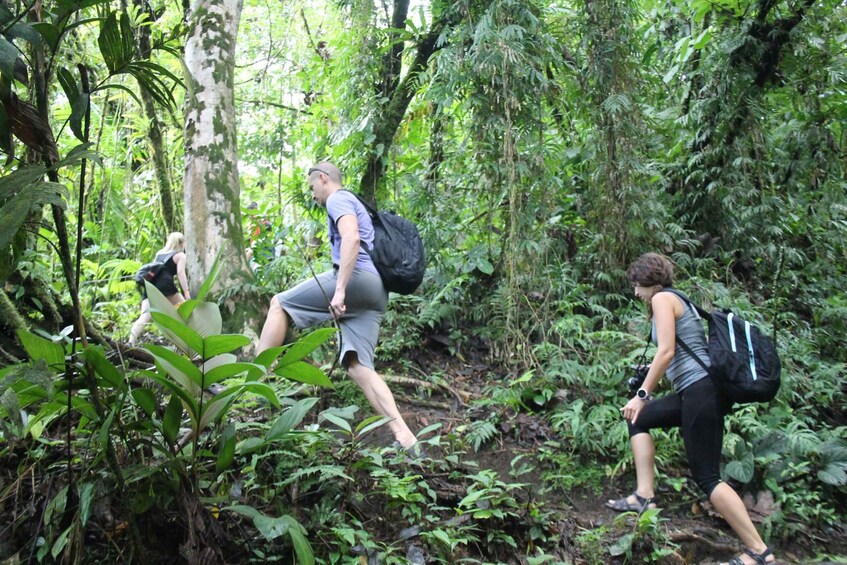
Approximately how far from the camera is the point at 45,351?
2.43 m

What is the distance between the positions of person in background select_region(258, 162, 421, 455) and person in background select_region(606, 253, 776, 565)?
1791 millimetres

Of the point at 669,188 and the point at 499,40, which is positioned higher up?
the point at 499,40

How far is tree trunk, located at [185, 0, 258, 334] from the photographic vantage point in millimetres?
5594

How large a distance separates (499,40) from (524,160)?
123 cm

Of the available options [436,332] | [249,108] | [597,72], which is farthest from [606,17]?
[249,108]

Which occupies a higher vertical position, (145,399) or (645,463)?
(145,399)

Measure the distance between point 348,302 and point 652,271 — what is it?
2.23 meters

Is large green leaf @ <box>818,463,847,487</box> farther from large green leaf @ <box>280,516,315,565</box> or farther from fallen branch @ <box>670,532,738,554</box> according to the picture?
large green leaf @ <box>280,516,315,565</box>

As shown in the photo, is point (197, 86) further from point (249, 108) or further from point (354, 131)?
point (249, 108)

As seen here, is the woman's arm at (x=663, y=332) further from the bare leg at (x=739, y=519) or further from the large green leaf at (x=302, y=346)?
the large green leaf at (x=302, y=346)

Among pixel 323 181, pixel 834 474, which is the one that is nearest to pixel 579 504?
pixel 834 474

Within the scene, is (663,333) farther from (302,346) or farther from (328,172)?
(302,346)

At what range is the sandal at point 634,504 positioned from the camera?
472 cm

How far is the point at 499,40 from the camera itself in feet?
20.5
